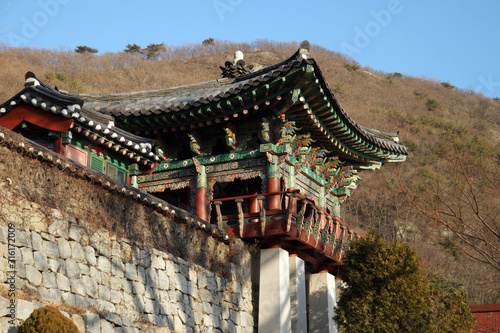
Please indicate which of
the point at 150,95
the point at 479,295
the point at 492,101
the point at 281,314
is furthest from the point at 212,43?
the point at 281,314

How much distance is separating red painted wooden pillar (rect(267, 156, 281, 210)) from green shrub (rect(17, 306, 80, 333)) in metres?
7.71

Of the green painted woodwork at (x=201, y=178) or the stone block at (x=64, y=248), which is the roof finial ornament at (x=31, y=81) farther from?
the green painted woodwork at (x=201, y=178)

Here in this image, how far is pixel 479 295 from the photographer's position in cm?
2889

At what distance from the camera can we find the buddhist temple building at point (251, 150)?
45.1 feet

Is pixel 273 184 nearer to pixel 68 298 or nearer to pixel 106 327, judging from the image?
pixel 106 327

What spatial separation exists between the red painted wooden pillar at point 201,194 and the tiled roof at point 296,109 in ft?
5.48

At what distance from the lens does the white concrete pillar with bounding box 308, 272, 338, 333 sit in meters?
16.0

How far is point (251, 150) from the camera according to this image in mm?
15922

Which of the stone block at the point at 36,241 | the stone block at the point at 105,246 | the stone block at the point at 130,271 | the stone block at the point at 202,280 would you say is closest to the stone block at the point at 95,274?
the stone block at the point at 105,246

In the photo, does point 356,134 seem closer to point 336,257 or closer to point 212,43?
point 336,257

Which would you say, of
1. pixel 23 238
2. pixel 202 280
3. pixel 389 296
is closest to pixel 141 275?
pixel 202 280

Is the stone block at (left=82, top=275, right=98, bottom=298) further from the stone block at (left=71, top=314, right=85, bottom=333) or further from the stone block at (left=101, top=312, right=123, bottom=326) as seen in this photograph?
the stone block at (left=71, top=314, right=85, bottom=333)

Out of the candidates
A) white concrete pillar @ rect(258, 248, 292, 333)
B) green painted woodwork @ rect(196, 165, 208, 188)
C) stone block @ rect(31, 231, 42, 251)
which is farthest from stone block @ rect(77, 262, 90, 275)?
green painted woodwork @ rect(196, 165, 208, 188)

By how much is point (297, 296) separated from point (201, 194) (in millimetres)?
3420
